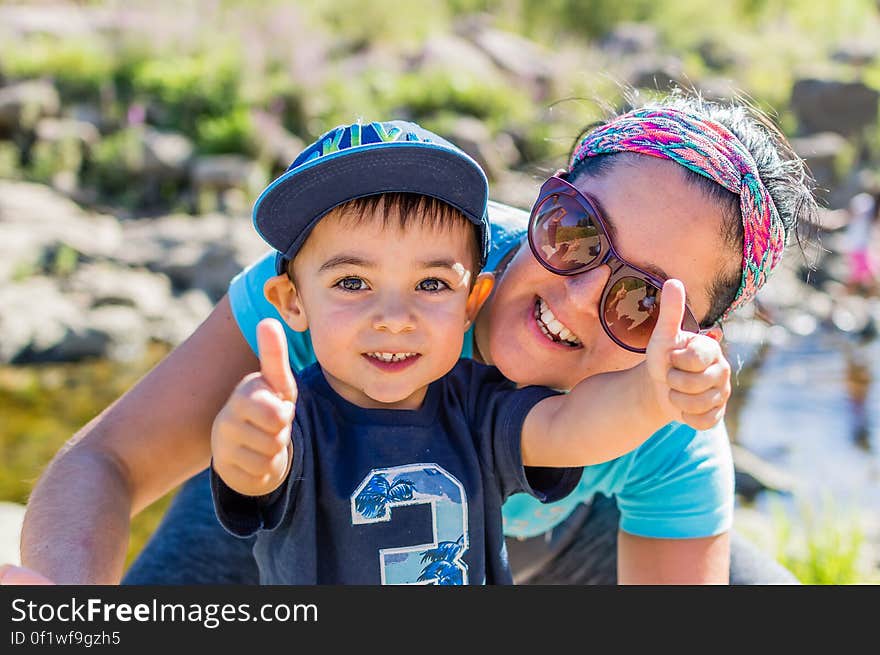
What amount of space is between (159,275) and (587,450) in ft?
27.8

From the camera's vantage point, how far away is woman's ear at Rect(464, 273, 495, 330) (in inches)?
88.4

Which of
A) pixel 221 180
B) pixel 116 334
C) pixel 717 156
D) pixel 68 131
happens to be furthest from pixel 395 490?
pixel 68 131

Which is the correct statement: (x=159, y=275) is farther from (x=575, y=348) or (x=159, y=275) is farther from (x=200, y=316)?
(x=575, y=348)

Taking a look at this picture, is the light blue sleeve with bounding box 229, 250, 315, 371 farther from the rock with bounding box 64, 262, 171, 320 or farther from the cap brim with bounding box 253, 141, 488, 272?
the rock with bounding box 64, 262, 171, 320

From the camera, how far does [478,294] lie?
2.27 metres

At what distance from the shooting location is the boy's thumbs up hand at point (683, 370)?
178cm

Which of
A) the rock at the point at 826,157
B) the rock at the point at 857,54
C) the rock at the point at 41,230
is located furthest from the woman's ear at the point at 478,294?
the rock at the point at 857,54

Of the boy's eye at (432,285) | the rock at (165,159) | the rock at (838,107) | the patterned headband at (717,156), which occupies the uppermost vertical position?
the rock at (838,107)

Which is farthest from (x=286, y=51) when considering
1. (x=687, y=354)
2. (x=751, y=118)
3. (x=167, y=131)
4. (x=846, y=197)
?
(x=687, y=354)

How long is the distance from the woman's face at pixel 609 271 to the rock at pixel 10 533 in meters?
2.39

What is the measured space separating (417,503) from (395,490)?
2.1 inches

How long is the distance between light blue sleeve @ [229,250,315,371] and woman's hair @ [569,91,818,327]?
79 cm

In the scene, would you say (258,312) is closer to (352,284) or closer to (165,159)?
(352,284)

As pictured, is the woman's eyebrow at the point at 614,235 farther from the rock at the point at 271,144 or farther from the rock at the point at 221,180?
the rock at the point at 271,144
